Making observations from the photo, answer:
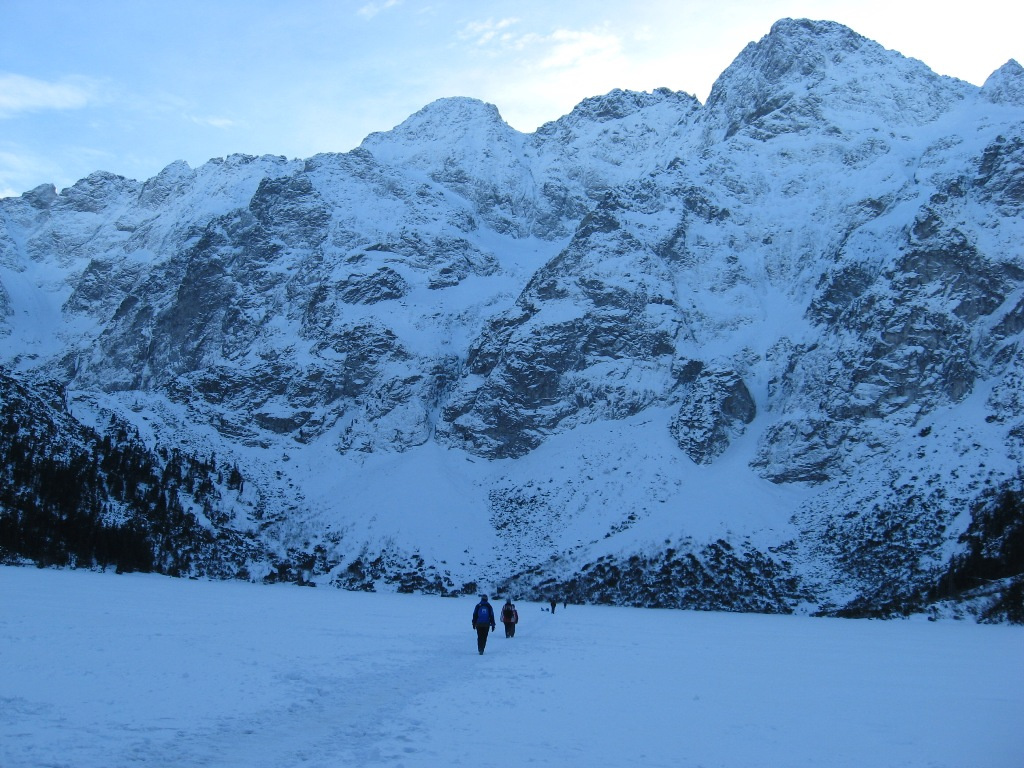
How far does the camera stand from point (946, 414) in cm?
11044

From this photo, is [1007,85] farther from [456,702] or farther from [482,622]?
[456,702]

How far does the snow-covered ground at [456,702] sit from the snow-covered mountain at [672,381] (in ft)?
199

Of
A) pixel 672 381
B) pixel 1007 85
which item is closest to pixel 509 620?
pixel 672 381

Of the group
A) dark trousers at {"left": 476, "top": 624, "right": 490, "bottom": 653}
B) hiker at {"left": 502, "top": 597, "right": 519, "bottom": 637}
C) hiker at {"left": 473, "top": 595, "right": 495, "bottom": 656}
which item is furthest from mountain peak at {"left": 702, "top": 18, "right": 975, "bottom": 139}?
dark trousers at {"left": 476, "top": 624, "right": 490, "bottom": 653}

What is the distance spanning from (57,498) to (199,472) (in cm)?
2878

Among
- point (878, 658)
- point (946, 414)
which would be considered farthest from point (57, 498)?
point (946, 414)

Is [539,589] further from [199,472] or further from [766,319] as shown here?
[766,319]

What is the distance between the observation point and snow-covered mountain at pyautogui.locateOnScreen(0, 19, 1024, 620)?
103 metres

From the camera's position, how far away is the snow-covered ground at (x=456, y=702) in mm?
14102

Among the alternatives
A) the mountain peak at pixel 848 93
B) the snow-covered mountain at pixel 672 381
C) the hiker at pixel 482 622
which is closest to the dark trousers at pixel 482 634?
the hiker at pixel 482 622

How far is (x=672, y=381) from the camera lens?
14425cm

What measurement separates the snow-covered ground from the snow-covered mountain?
2393 inches

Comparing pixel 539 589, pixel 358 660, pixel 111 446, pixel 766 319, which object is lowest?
pixel 539 589

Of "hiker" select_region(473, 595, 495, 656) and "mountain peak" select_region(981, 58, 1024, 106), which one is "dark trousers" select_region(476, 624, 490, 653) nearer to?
"hiker" select_region(473, 595, 495, 656)
